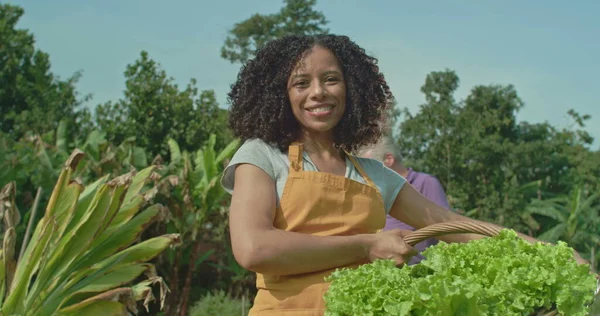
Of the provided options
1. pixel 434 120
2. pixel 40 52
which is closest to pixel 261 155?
pixel 434 120

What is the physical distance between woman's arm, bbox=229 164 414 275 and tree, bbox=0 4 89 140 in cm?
1435

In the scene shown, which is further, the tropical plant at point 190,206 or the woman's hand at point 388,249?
the tropical plant at point 190,206

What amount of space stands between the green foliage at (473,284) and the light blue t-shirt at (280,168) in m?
0.37

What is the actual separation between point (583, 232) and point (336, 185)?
19081 mm

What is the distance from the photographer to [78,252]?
5.59 m

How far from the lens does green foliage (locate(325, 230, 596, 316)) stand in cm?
154

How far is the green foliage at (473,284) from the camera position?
154 centimetres

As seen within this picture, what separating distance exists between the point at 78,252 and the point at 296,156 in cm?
398

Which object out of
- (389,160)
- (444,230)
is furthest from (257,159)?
(389,160)

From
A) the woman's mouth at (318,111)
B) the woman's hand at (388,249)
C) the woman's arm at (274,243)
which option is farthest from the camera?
the woman's mouth at (318,111)

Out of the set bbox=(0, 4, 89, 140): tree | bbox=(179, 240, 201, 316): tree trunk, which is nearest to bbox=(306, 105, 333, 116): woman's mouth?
bbox=(179, 240, 201, 316): tree trunk

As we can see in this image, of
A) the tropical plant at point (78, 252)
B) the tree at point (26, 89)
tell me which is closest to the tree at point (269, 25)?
the tree at point (26, 89)

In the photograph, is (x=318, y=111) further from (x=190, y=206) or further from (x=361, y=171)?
(x=190, y=206)

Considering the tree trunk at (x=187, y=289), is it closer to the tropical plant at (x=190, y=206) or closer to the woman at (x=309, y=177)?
the tropical plant at (x=190, y=206)
